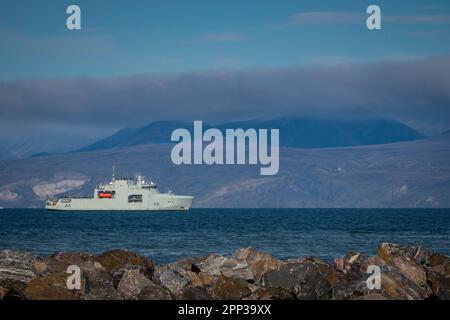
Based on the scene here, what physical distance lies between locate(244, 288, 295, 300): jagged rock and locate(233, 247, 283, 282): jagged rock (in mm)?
5173

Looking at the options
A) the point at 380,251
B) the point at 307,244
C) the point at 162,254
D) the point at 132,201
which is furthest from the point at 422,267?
the point at 132,201

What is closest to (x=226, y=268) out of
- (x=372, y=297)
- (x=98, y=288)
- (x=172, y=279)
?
(x=172, y=279)

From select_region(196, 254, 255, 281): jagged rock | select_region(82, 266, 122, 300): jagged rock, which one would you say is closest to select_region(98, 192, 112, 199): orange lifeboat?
select_region(196, 254, 255, 281): jagged rock

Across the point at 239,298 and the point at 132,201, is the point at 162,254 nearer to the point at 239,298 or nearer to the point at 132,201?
the point at 239,298

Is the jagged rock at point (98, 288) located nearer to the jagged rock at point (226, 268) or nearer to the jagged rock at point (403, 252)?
the jagged rock at point (226, 268)

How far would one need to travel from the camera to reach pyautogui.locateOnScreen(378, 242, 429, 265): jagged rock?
34.8 m

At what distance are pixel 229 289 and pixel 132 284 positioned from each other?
304cm

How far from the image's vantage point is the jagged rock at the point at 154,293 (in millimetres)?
27219

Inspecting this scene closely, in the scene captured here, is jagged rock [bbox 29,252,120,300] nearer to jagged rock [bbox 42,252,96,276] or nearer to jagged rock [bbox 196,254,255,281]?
jagged rock [bbox 42,252,96,276]
